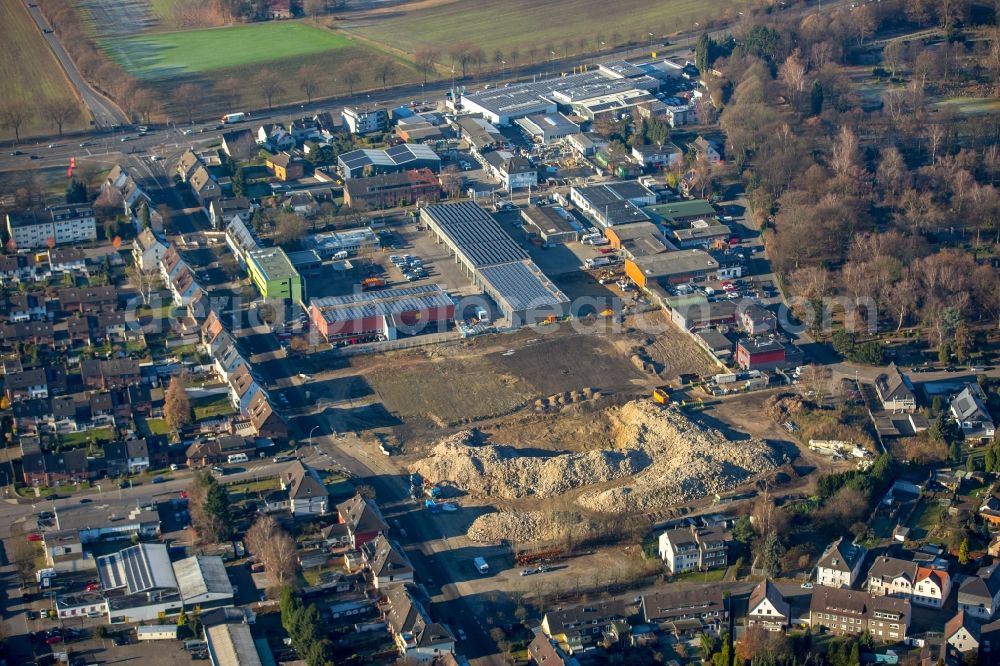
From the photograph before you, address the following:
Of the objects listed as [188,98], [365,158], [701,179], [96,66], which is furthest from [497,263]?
[96,66]

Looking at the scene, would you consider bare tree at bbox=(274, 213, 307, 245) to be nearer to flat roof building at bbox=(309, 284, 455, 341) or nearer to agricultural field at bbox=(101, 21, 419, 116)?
flat roof building at bbox=(309, 284, 455, 341)

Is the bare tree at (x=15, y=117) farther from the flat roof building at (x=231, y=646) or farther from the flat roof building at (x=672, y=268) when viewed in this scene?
the flat roof building at (x=231, y=646)

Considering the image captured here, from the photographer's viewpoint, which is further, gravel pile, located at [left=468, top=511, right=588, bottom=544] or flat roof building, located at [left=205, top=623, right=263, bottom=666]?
gravel pile, located at [left=468, top=511, right=588, bottom=544]

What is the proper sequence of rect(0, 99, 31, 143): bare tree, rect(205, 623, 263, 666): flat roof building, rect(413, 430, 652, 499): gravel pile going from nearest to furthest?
rect(205, 623, 263, 666): flat roof building
rect(413, 430, 652, 499): gravel pile
rect(0, 99, 31, 143): bare tree

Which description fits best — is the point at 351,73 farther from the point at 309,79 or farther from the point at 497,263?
the point at 497,263

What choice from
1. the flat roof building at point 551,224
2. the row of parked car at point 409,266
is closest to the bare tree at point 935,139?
the flat roof building at point 551,224

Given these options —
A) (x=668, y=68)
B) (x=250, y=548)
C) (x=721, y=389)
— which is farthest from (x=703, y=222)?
(x=250, y=548)

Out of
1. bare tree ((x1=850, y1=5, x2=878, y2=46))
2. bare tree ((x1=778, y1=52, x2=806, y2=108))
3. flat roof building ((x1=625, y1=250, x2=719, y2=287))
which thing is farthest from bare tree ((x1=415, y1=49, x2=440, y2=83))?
flat roof building ((x1=625, y1=250, x2=719, y2=287))
